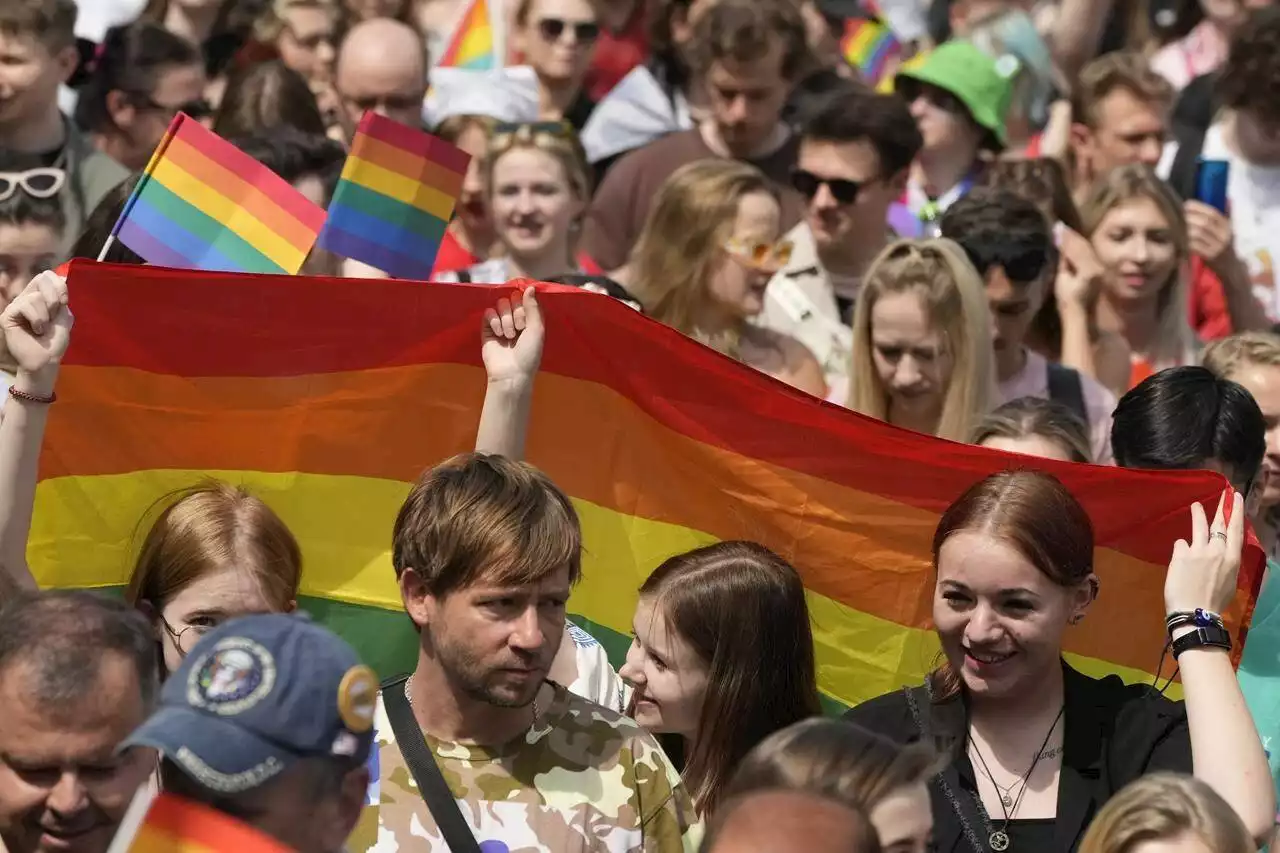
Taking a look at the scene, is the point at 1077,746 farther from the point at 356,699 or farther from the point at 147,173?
the point at 147,173

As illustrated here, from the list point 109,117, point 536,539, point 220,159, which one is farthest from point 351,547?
point 109,117

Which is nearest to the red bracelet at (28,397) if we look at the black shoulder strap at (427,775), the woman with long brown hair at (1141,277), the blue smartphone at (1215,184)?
the black shoulder strap at (427,775)

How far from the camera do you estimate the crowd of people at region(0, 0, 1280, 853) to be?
3984 millimetres

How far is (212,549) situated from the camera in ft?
16.8

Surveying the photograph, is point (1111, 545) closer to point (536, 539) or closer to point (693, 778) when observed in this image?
point (693, 778)

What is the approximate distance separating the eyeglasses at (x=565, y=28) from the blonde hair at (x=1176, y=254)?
2.67 metres

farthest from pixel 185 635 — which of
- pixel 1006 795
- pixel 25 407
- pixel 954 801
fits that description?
pixel 1006 795

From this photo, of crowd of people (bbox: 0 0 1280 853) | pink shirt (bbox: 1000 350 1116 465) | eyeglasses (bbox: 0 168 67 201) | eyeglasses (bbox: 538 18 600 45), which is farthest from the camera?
eyeglasses (bbox: 538 18 600 45)

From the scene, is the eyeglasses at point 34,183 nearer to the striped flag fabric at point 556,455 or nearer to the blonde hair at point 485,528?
the striped flag fabric at point 556,455

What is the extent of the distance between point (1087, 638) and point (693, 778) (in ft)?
4.38

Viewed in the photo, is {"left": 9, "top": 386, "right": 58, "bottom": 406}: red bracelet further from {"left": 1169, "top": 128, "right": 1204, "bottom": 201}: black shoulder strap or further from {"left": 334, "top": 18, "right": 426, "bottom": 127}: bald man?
{"left": 1169, "top": 128, "right": 1204, "bottom": 201}: black shoulder strap

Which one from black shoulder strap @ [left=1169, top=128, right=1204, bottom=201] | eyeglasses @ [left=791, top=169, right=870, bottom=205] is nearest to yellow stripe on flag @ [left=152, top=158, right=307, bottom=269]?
eyeglasses @ [left=791, top=169, right=870, bottom=205]

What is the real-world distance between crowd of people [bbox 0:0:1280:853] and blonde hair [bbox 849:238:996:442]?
0.01m

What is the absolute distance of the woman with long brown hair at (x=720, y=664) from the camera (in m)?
→ 5.00
